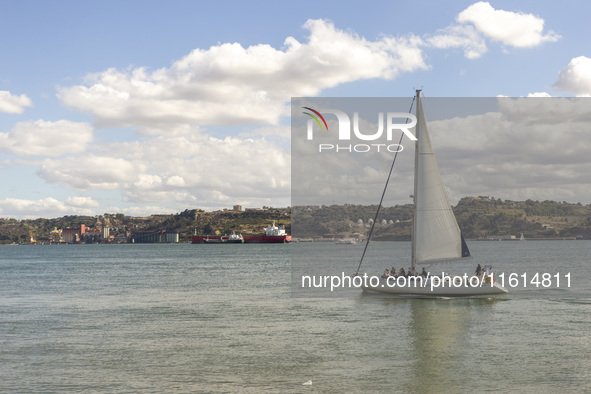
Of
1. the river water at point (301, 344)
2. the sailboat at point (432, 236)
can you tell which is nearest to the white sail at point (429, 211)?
the sailboat at point (432, 236)

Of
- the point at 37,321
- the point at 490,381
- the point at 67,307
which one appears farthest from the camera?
the point at 67,307

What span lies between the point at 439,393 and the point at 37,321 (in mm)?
29843

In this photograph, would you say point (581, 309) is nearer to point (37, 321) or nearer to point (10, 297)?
point (37, 321)

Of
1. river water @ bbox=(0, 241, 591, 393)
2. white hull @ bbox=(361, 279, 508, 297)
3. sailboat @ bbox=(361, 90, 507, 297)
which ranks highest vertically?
sailboat @ bbox=(361, 90, 507, 297)

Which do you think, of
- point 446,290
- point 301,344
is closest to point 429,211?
point 446,290

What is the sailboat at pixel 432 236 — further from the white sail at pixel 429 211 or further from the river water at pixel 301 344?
the river water at pixel 301 344

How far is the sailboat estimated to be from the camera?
A: 44.7 meters

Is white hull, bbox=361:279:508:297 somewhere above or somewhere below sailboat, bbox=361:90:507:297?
below

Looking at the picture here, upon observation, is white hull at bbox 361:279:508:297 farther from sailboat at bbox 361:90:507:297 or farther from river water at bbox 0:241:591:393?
river water at bbox 0:241:591:393

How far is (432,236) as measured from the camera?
149ft

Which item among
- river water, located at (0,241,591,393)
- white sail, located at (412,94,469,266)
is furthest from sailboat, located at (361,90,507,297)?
river water, located at (0,241,591,393)

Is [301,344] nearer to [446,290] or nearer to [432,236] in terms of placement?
[432,236]

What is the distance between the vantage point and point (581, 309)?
41062 mm

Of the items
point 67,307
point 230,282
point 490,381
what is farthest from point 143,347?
point 230,282
